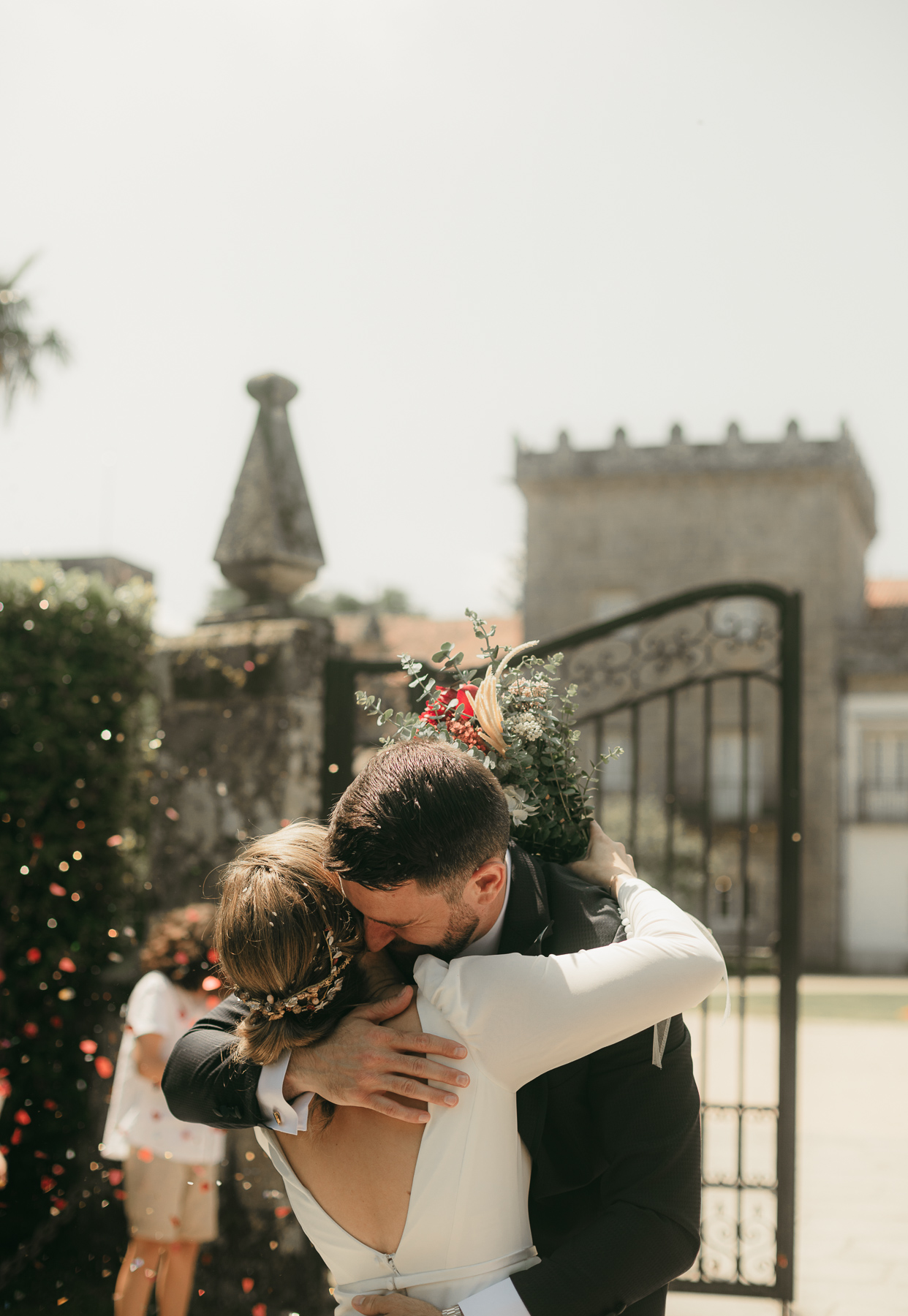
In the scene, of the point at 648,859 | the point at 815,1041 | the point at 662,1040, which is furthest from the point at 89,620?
the point at 648,859

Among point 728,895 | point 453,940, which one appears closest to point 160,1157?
point 453,940

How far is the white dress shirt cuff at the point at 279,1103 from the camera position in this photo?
168 cm

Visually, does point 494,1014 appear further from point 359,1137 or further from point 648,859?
point 648,859

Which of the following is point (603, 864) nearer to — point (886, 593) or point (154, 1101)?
point (154, 1101)

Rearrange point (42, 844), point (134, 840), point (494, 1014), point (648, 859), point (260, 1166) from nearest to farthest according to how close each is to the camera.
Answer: point (494, 1014)
point (260, 1166)
point (42, 844)
point (134, 840)
point (648, 859)

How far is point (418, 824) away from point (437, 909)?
147 millimetres

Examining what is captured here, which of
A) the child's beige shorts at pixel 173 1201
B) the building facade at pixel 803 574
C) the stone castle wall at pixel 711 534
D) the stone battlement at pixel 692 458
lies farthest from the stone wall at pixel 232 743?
the stone battlement at pixel 692 458

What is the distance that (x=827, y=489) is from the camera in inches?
883

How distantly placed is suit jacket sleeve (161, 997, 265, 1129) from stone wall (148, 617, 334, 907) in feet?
6.93

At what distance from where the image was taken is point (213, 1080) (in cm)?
183

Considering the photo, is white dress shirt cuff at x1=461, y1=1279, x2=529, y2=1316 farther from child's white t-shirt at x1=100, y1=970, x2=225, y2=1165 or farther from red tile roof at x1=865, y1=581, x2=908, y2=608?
red tile roof at x1=865, y1=581, x2=908, y2=608

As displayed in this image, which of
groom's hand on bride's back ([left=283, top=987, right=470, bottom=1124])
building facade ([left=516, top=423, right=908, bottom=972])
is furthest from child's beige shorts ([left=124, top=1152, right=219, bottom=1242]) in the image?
building facade ([left=516, top=423, right=908, bottom=972])

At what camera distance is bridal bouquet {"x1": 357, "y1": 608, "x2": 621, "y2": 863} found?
1.89 m

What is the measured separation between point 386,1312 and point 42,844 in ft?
10.5
